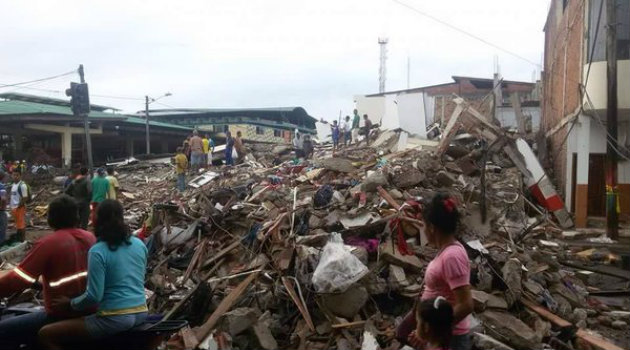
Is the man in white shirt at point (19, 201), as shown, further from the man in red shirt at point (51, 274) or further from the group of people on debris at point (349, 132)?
the group of people on debris at point (349, 132)

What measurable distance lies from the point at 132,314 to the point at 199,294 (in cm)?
320

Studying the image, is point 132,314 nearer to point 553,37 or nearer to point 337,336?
point 337,336

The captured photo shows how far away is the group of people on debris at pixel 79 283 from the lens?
9.77 ft

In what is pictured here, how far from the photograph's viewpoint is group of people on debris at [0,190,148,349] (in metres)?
2.98

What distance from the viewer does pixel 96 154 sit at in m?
27.5

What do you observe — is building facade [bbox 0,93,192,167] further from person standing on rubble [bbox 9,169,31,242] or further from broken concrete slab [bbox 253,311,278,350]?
broken concrete slab [bbox 253,311,278,350]

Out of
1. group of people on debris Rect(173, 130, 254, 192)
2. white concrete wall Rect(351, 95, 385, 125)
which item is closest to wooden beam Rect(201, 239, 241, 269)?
group of people on debris Rect(173, 130, 254, 192)

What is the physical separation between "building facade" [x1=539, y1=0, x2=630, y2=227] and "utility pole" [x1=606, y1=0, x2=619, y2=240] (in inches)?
13.6

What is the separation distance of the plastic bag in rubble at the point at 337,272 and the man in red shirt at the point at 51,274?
314 cm

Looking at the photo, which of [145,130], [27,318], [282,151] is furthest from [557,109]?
[145,130]

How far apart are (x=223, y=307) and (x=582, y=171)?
11.1m

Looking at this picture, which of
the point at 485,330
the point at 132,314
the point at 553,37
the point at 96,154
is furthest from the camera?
the point at 96,154

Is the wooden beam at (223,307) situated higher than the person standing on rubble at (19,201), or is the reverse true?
the person standing on rubble at (19,201)

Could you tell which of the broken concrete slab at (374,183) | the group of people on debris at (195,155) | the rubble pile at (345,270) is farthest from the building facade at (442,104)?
the broken concrete slab at (374,183)
